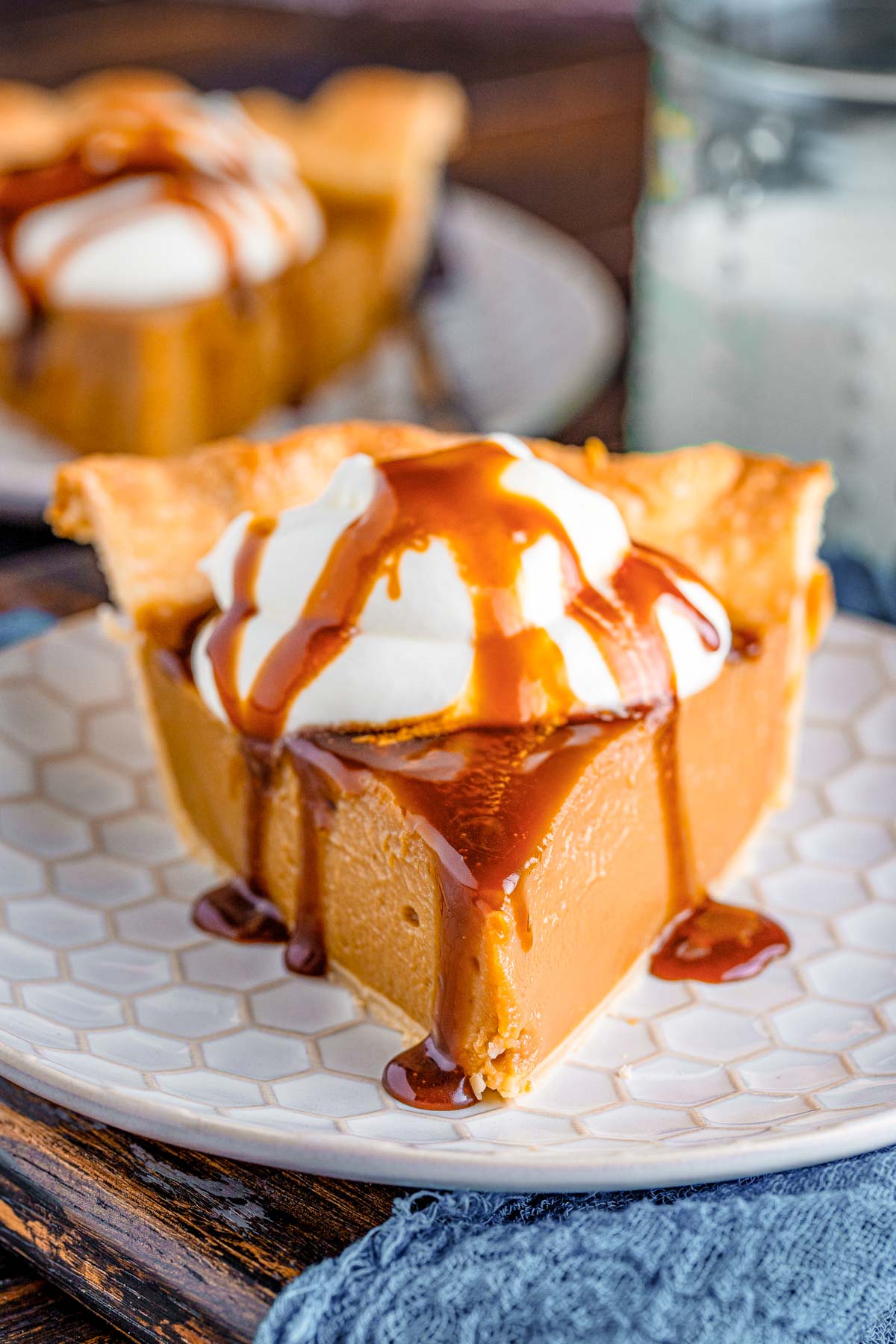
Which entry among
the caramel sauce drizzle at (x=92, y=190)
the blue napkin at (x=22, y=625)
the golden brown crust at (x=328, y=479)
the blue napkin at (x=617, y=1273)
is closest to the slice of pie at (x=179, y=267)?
the caramel sauce drizzle at (x=92, y=190)

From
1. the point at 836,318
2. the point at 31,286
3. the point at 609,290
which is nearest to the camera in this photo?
the point at 836,318

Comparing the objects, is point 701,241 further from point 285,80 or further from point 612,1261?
point 285,80

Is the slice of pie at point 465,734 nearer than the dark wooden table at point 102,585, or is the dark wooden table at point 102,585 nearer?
the dark wooden table at point 102,585

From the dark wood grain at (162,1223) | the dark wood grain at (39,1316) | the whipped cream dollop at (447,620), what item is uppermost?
the whipped cream dollop at (447,620)

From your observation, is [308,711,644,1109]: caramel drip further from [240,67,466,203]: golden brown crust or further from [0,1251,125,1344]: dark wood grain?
[240,67,466,203]: golden brown crust

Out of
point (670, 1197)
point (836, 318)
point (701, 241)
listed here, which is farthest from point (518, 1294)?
point (701, 241)

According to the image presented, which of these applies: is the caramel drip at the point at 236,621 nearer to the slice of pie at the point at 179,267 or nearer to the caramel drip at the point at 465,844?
the caramel drip at the point at 465,844

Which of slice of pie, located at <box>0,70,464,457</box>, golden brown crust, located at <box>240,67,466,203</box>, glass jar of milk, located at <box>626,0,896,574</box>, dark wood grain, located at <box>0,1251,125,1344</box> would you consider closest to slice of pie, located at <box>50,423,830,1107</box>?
dark wood grain, located at <box>0,1251,125,1344</box>

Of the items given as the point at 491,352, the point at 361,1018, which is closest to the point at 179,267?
the point at 491,352
